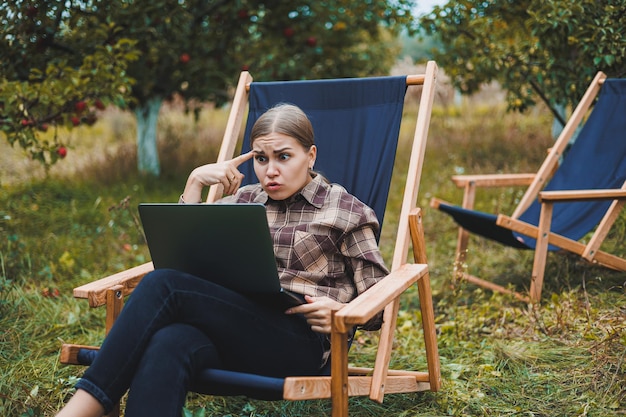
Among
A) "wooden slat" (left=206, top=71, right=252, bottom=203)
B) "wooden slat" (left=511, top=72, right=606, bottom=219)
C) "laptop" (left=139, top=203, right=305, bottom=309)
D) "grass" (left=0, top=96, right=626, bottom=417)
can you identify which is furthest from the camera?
"wooden slat" (left=511, top=72, right=606, bottom=219)

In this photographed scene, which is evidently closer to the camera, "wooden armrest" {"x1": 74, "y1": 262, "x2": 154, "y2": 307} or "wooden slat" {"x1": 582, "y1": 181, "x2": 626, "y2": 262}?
"wooden armrest" {"x1": 74, "y1": 262, "x2": 154, "y2": 307}

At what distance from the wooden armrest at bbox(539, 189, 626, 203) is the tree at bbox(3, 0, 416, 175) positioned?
2348 mm

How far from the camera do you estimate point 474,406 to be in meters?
2.45

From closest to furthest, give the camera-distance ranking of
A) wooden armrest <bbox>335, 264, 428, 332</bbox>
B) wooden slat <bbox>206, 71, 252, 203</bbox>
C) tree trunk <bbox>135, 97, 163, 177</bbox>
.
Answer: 1. wooden armrest <bbox>335, 264, 428, 332</bbox>
2. wooden slat <bbox>206, 71, 252, 203</bbox>
3. tree trunk <bbox>135, 97, 163, 177</bbox>

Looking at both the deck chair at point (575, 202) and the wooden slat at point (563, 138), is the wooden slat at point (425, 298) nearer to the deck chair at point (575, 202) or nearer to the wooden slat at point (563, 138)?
the deck chair at point (575, 202)

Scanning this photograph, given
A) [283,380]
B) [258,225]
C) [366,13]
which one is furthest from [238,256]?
[366,13]

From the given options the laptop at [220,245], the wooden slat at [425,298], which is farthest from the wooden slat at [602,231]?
the laptop at [220,245]

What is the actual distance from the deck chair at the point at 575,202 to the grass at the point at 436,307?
0.21 metres

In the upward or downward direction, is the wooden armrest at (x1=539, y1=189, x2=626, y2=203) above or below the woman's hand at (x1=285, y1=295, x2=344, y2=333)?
below

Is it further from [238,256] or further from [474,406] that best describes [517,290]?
[238,256]

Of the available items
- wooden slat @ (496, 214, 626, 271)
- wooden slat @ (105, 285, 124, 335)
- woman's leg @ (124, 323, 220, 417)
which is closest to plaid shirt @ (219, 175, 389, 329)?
woman's leg @ (124, 323, 220, 417)

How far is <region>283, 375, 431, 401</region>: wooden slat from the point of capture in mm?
1727

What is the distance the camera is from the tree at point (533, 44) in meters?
3.93

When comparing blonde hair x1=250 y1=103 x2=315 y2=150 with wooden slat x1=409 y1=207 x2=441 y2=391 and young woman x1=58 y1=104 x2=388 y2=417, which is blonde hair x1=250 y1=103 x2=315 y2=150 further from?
wooden slat x1=409 y1=207 x2=441 y2=391
